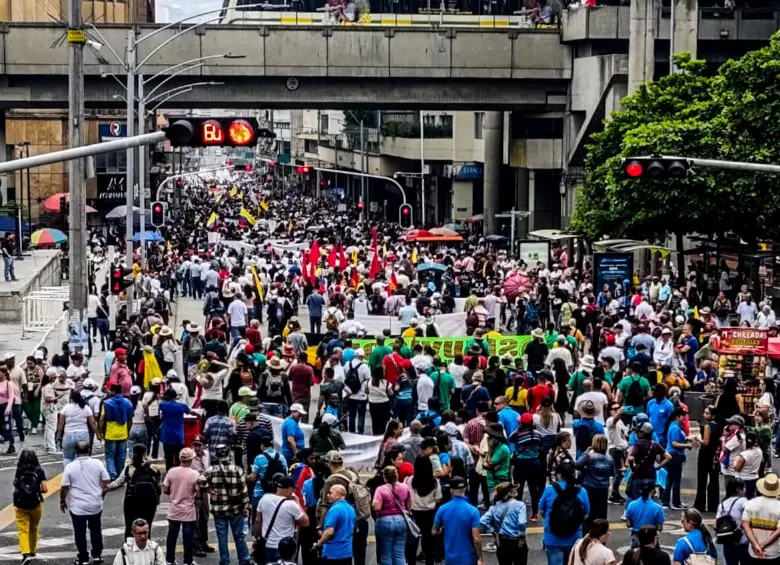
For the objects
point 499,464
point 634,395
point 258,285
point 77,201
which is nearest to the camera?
point 499,464

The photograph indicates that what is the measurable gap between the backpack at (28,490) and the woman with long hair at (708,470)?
760 cm

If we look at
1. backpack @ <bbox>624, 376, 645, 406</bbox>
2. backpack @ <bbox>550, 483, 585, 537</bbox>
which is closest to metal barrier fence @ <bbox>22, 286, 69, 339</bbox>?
backpack @ <bbox>624, 376, 645, 406</bbox>

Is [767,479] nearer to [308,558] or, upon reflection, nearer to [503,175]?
[308,558]

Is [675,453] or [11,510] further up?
[675,453]

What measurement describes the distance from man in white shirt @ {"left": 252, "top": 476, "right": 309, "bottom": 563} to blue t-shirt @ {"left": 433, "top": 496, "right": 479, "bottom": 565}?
132 cm

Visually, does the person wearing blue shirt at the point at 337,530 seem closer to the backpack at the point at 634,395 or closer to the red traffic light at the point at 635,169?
the backpack at the point at 634,395

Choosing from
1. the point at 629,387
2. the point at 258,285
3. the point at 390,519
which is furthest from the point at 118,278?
the point at 390,519

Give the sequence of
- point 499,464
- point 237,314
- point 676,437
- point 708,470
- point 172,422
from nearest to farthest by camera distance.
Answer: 1. point 499,464
2. point 676,437
3. point 708,470
4. point 172,422
5. point 237,314

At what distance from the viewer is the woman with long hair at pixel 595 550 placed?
13.6m

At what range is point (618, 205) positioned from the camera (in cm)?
4397

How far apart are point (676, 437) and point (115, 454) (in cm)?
694

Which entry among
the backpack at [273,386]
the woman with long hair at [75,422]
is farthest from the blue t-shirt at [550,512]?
the backpack at [273,386]

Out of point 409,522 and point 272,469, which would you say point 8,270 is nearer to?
point 272,469

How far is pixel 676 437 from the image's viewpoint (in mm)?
19203
